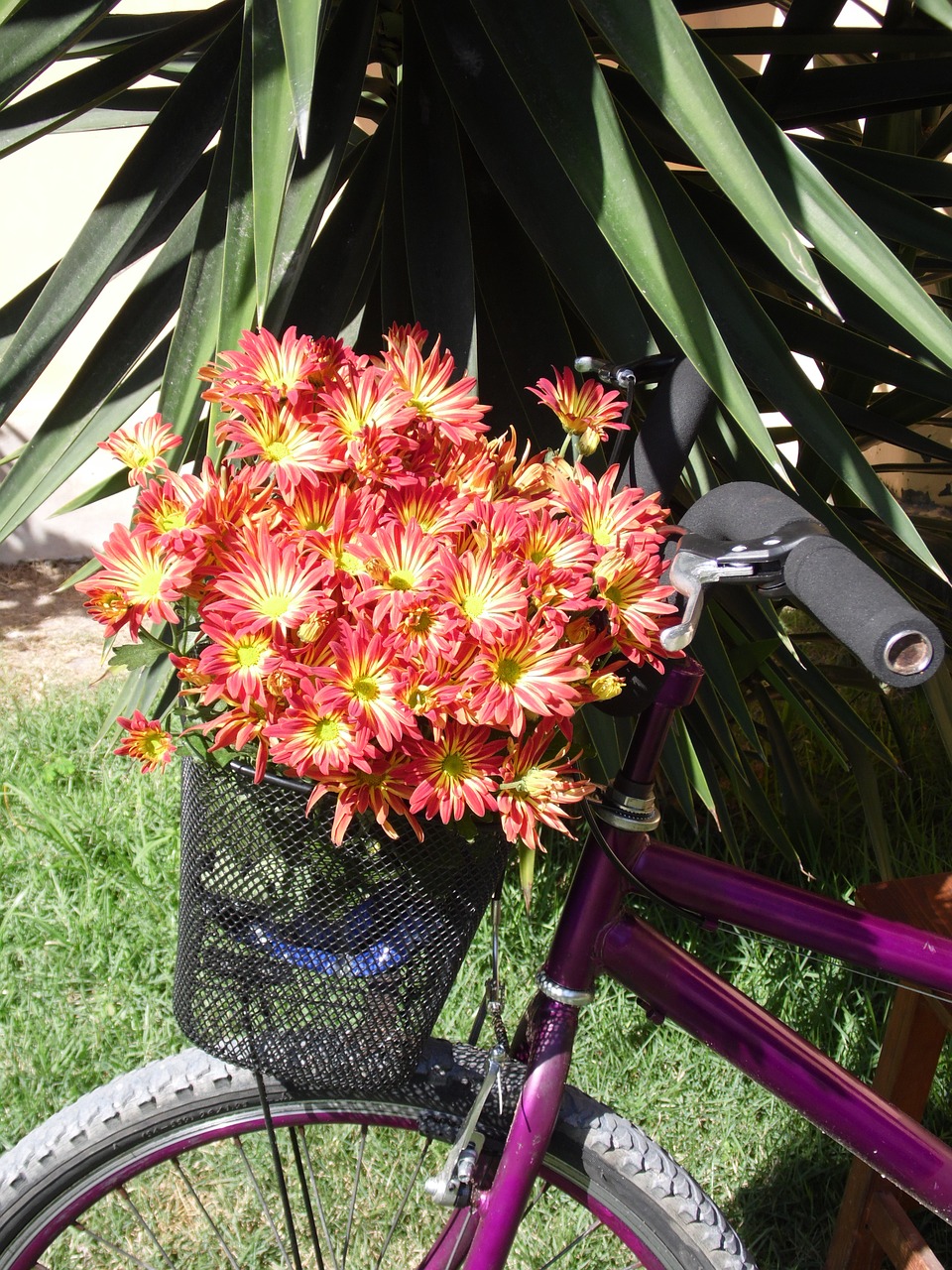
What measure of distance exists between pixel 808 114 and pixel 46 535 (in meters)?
2.78

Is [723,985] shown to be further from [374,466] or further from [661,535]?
[374,466]

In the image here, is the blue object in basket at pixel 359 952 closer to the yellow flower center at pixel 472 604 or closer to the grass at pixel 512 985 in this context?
the yellow flower center at pixel 472 604

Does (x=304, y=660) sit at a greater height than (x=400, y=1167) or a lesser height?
greater

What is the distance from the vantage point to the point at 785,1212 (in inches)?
68.1

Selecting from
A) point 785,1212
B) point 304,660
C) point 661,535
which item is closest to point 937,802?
point 785,1212

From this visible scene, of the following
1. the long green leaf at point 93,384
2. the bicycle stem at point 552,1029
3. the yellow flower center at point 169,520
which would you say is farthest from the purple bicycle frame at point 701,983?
the long green leaf at point 93,384

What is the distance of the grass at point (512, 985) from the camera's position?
1.76m

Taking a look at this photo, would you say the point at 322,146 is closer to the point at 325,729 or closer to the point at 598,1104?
the point at 325,729

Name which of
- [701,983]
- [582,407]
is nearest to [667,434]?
[582,407]

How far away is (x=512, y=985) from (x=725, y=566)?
1.43 metres

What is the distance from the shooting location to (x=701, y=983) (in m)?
1.01

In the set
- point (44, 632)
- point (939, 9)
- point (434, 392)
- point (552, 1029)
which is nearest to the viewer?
point (434, 392)

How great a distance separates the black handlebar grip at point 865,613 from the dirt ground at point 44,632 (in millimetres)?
2538

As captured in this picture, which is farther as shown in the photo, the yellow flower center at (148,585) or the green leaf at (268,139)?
the green leaf at (268,139)
